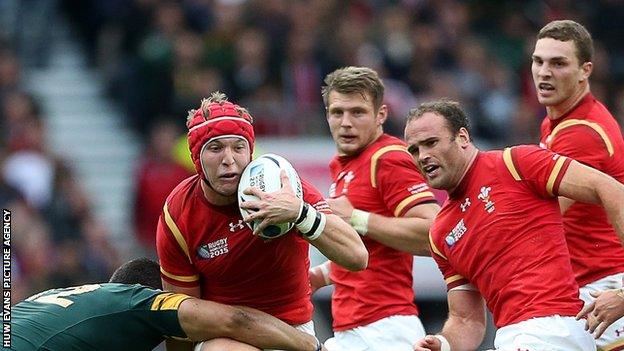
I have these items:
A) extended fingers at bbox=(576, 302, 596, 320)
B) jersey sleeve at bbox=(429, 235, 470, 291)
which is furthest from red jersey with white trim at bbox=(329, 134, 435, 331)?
extended fingers at bbox=(576, 302, 596, 320)

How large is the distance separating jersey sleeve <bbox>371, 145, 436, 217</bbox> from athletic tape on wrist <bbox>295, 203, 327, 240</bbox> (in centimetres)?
139

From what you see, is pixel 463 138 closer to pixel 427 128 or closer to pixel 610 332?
pixel 427 128

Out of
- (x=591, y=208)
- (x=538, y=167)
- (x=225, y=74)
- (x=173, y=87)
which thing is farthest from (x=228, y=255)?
(x=225, y=74)

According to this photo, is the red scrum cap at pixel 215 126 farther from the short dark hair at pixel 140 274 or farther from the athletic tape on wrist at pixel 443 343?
the athletic tape on wrist at pixel 443 343

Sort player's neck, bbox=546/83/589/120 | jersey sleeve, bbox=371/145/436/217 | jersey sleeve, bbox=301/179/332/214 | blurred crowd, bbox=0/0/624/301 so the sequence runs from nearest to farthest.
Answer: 1. jersey sleeve, bbox=301/179/332/214
2. player's neck, bbox=546/83/589/120
3. jersey sleeve, bbox=371/145/436/217
4. blurred crowd, bbox=0/0/624/301

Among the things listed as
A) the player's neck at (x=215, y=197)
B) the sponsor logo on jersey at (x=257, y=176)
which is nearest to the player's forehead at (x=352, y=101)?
the player's neck at (x=215, y=197)

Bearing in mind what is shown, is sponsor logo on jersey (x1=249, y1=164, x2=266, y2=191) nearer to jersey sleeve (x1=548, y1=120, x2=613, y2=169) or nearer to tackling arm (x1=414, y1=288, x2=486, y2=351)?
tackling arm (x1=414, y1=288, x2=486, y2=351)

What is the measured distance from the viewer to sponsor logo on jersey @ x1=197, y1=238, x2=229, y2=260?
301 inches

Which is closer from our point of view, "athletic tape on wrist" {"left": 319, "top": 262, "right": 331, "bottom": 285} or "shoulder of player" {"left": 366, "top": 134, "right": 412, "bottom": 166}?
"shoulder of player" {"left": 366, "top": 134, "right": 412, "bottom": 166}

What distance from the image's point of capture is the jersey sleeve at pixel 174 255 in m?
7.71

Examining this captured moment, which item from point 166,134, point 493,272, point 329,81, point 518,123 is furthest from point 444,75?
point 493,272

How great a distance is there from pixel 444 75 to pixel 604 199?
35.2 feet

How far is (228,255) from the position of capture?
7660 millimetres

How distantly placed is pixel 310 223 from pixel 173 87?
9001mm
